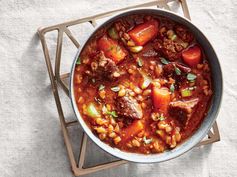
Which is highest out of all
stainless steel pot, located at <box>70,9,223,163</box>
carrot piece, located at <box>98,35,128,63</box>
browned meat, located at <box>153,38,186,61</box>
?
carrot piece, located at <box>98,35,128,63</box>

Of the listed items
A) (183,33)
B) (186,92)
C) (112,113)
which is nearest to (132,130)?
(112,113)

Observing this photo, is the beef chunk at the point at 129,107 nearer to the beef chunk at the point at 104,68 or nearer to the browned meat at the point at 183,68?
the beef chunk at the point at 104,68

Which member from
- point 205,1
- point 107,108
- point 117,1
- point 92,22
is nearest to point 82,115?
point 107,108

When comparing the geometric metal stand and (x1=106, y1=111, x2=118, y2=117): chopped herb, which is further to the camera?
the geometric metal stand

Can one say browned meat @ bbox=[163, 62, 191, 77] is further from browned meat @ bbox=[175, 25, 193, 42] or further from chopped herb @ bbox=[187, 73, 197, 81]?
browned meat @ bbox=[175, 25, 193, 42]

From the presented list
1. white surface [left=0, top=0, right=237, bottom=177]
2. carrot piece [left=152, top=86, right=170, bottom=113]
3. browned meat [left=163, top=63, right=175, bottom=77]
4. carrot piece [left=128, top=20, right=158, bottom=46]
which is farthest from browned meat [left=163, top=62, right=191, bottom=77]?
white surface [left=0, top=0, right=237, bottom=177]

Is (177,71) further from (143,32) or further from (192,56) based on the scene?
(143,32)

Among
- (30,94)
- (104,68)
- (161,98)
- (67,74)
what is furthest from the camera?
(30,94)
